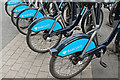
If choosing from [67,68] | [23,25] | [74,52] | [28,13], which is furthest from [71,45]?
[23,25]

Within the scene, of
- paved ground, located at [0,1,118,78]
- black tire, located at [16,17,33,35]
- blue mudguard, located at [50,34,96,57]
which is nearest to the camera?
blue mudguard, located at [50,34,96,57]

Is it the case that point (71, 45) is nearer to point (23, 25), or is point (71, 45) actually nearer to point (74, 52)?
point (74, 52)

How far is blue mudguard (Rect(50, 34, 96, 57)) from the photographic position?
2.45 m

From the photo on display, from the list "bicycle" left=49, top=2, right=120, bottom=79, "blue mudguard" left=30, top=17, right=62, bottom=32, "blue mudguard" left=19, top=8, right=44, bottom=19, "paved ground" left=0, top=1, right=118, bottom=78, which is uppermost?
"blue mudguard" left=19, top=8, right=44, bottom=19

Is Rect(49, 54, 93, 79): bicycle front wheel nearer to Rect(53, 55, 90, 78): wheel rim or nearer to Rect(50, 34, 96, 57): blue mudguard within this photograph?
Rect(53, 55, 90, 78): wheel rim

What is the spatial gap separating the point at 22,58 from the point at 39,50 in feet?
1.58

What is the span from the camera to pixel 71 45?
249 cm

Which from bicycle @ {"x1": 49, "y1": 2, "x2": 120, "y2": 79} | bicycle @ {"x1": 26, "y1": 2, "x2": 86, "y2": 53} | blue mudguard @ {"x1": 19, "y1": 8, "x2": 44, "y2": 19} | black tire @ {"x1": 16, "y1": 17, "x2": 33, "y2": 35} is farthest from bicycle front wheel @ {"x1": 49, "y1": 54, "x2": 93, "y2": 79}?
black tire @ {"x1": 16, "y1": 17, "x2": 33, "y2": 35}

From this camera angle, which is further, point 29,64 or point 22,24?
point 22,24

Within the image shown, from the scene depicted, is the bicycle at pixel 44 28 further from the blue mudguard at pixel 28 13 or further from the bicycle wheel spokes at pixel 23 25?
the bicycle wheel spokes at pixel 23 25

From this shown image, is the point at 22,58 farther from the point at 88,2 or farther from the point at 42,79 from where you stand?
the point at 88,2

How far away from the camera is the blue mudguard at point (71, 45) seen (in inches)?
96.5

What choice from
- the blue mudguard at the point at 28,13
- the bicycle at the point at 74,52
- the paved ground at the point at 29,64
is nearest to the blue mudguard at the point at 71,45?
the bicycle at the point at 74,52

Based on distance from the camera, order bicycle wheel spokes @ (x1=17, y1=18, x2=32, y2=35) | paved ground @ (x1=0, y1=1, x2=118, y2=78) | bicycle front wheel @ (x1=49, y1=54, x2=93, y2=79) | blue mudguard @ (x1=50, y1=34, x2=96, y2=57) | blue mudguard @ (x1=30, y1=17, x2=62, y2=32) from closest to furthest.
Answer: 1. blue mudguard @ (x1=50, y1=34, x2=96, y2=57)
2. bicycle front wheel @ (x1=49, y1=54, x2=93, y2=79)
3. paved ground @ (x1=0, y1=1, x2=118, y2=78)
4. blue mudguard @ (x1=30, y1=17, x2=62, y2=32)
5. bicycle wheel spokes @ (x1=17, y1=18, x2=32, y2=35)
